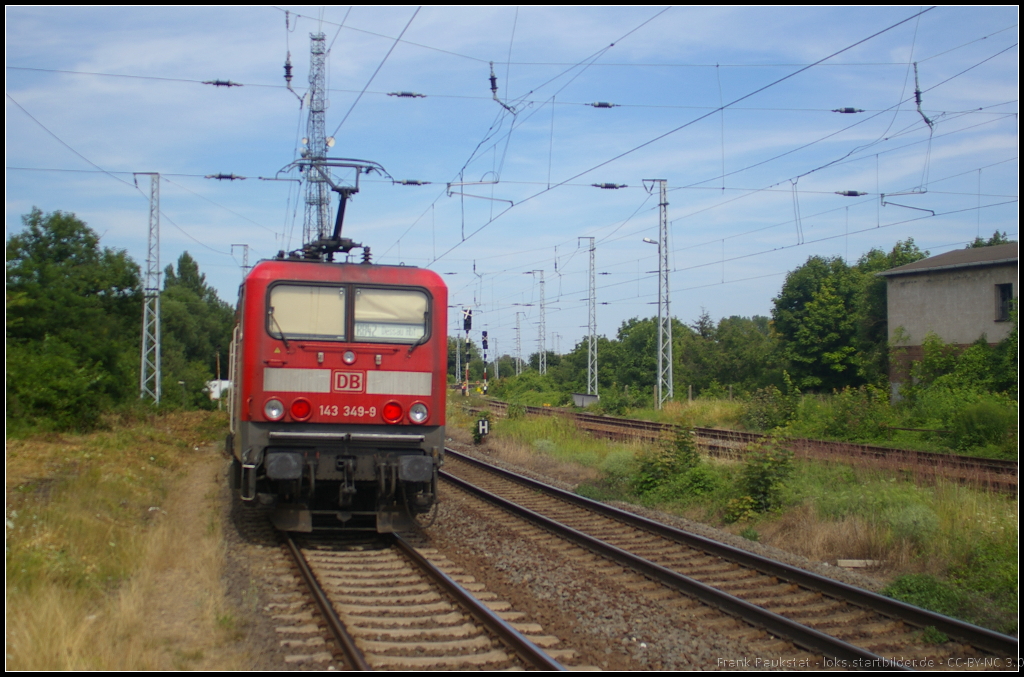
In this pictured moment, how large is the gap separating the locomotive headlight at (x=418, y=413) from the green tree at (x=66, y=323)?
12560mm

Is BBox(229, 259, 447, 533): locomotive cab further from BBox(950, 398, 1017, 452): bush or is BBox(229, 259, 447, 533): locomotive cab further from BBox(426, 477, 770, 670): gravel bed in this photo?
Answer: BBox(950, 398, 1017, 452): bush

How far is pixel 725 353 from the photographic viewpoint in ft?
151

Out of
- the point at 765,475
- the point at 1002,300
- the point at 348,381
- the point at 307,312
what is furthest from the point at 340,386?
the point at 1002,300

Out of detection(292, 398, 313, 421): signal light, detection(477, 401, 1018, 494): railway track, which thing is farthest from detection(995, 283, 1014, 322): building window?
detection(292, 398, 313, 421): signal light

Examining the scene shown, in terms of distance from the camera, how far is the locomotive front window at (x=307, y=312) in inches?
352

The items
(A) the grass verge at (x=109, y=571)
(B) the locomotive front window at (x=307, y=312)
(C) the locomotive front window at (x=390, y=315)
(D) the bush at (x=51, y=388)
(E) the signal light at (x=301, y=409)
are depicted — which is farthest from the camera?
(D) the bush at (x=51, y=388)

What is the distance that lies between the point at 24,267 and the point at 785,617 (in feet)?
69.3

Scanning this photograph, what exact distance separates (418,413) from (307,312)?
1.76m

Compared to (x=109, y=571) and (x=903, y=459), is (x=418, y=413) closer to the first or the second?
(x=109, y=571)

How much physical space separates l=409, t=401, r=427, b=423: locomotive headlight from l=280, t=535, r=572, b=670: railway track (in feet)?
4.90

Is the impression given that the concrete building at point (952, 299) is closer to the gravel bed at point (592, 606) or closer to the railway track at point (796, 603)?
the railway track at point (796, 603)

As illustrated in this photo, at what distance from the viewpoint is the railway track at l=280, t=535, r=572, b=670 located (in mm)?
5660

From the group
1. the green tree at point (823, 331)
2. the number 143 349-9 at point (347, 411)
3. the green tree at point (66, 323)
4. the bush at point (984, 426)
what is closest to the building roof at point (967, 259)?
the green tree at point (823, 331)

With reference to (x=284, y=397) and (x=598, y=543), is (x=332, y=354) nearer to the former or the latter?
(x=284, y=397)
